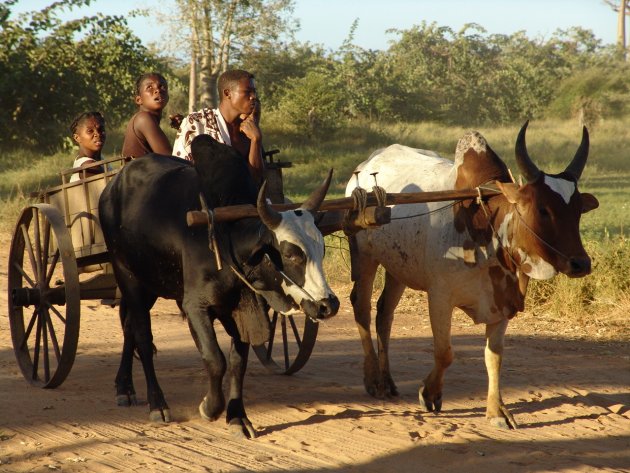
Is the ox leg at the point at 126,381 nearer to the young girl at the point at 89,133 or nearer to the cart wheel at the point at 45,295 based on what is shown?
the cart wheel at the point at 45,295

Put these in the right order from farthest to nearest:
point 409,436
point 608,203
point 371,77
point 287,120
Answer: point 371,77, point 287,120, point 608,203, point 409,436

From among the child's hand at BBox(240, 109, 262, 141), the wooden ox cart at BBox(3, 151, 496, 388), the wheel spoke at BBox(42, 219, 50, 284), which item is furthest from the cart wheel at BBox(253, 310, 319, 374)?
the wheel spoke at BBox(42, 219, 50, 284)

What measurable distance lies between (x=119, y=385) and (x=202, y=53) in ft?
66.8

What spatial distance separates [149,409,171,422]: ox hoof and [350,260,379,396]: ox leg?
1.42 metres

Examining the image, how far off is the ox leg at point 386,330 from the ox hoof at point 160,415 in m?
1.43

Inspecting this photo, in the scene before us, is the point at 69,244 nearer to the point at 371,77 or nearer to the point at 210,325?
the point at 210,325

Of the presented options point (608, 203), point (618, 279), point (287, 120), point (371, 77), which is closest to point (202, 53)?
point (287, 120)

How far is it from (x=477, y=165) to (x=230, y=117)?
1545 mm

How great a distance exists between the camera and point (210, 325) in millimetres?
5102

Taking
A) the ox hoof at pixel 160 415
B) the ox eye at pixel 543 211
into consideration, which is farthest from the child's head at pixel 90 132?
the ox eye at pixel 543 211

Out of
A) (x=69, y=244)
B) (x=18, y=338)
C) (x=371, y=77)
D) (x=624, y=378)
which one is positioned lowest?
(x=624, y=378)

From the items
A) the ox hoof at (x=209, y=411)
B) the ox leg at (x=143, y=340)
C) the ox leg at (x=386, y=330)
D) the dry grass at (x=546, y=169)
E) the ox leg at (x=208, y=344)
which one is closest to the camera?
the ox leg at (x=208, y=344)

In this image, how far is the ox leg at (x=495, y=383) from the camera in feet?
17.8

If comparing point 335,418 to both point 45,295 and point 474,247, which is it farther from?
point 45,295
